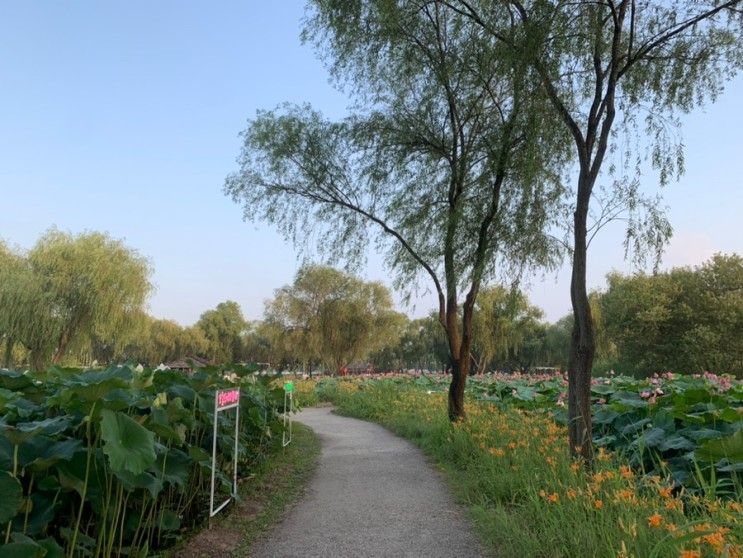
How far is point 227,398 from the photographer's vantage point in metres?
5.37

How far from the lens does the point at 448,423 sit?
10594 millimetres

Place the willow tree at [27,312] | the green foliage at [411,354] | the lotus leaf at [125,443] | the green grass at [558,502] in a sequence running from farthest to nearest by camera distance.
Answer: the green foliage at [411,354], the willow tree at [27,312], the green grass at [558,502], the lotus leaf at [125,443]

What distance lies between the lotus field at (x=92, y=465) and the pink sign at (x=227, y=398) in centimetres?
23

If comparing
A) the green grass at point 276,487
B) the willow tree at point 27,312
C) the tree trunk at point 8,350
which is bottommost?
the green grass at point 276,487

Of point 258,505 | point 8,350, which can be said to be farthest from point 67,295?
point 258,505

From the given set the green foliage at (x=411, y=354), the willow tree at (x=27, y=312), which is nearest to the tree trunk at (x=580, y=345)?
the willow tree at (x=27, y=312)

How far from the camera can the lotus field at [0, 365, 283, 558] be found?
2.93 meters

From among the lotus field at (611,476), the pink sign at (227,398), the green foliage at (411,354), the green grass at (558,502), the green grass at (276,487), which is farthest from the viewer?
the green foliage at (411,354)

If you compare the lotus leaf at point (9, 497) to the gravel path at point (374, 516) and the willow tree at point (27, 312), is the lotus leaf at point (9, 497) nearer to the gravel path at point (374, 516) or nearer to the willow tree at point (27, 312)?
the gravel path at point (374, 516)

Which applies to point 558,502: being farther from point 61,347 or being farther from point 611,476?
point 61,347

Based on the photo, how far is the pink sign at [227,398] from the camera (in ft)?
16.9

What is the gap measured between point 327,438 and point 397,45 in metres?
8.10

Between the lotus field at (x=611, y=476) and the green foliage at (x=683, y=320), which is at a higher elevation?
the green foliage at (x=683, y=320)

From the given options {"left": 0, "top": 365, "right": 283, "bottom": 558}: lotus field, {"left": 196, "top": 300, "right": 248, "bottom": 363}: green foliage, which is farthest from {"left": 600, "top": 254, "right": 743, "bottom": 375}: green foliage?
{"left": 196, "top": 300, "right": 248, "bottom": 363}: green foliage
